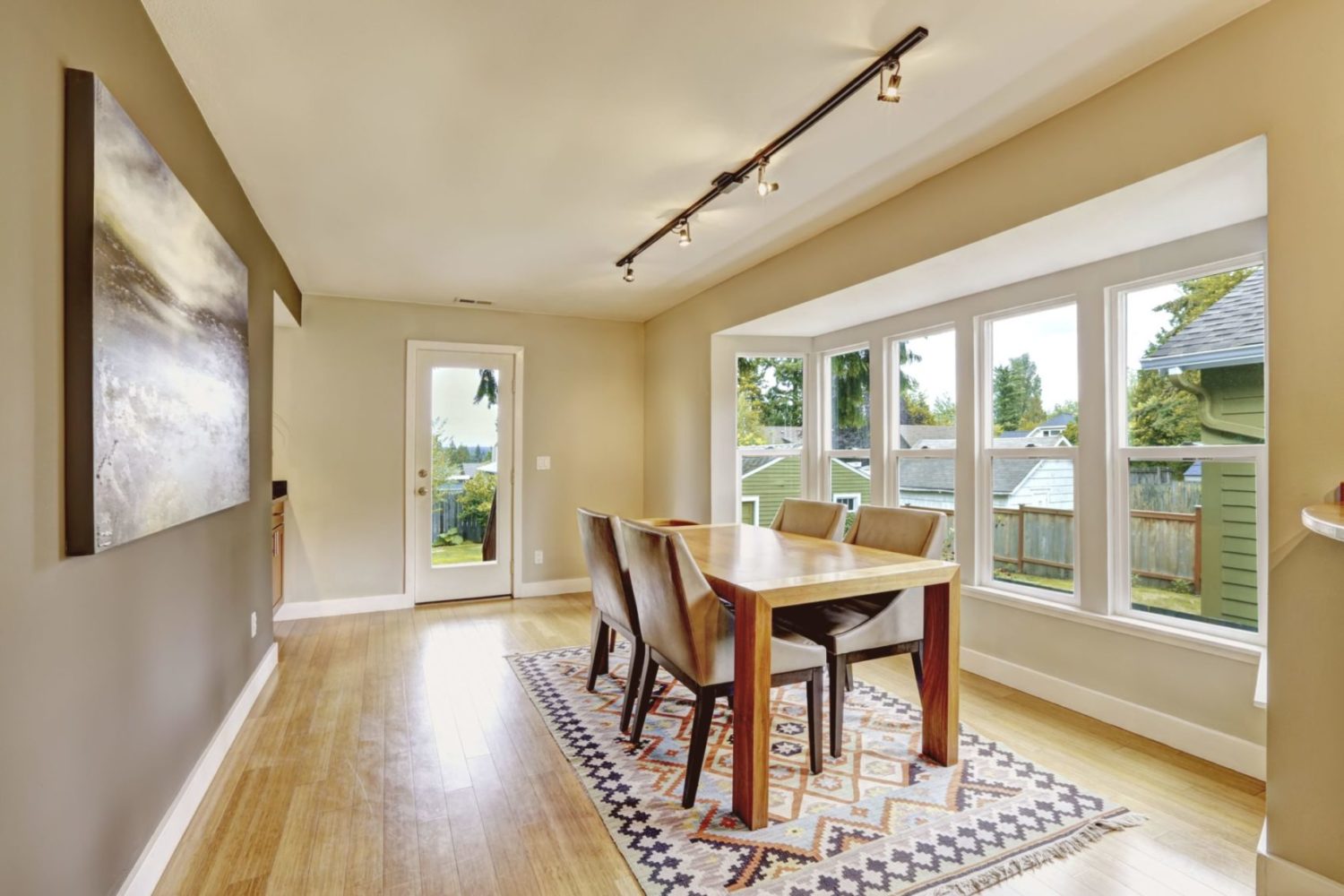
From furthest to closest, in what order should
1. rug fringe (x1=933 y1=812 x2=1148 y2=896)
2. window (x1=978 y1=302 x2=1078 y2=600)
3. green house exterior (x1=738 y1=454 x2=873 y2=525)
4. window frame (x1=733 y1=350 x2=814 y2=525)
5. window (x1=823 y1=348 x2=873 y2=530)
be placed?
green house exterior (x1=738 y1=454 x2=873 y2=525) → window frame (x1=733 y1=350 x2=814 y2=525) → window (x1=823 y1=348 x2=873 y2=530) → window (x1=978 y1=302 x2=1078 y2=600) → rug fringe (x1=933 y1=812 x2=1148 y2=896)

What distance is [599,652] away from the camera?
3.28m

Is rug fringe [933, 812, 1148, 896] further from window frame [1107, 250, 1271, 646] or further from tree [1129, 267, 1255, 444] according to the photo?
tree [1129, 267, 1255, 444]

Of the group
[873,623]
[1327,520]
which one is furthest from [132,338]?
[1327,520]

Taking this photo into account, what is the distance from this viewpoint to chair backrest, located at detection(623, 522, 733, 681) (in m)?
2.12

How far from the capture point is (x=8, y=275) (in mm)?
1147

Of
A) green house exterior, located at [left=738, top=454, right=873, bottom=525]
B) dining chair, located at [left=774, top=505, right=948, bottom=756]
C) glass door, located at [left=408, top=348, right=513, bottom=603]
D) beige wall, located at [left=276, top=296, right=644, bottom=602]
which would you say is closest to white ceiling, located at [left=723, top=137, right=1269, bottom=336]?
dining chair, located at [left=774, top=505, right=948, bottom=756]

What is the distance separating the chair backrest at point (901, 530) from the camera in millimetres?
2828

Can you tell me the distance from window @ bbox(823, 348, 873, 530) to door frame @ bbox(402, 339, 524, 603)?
2.48 m

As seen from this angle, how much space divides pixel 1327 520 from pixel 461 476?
16.3 ft

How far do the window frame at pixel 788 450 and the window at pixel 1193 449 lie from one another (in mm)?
2149

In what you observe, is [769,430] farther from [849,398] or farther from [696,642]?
[696,642]

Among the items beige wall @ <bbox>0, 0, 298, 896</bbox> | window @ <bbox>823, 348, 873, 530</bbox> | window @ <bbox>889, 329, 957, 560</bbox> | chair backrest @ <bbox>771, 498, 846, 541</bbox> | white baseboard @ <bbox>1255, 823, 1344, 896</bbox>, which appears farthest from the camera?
window @ <bbox>823, 348, 873, 530</bbox>

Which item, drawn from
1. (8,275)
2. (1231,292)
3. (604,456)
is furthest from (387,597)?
(1231,292)

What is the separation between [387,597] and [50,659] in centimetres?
392
